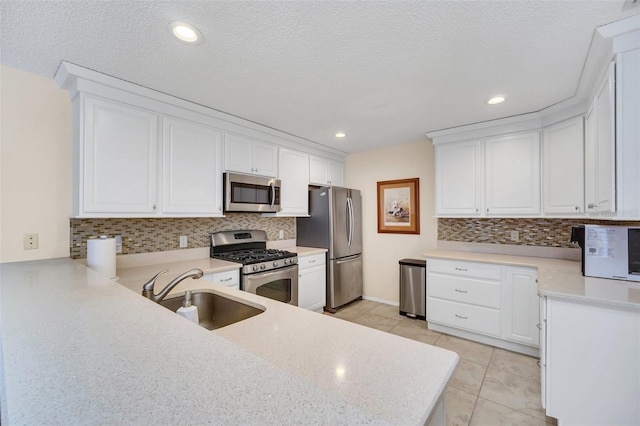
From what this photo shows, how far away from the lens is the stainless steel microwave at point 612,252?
1.81 meters

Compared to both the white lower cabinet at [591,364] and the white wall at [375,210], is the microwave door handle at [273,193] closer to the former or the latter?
the white wall at [375,210]

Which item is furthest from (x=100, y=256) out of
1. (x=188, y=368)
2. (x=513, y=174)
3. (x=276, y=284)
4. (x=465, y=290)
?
(x=513, y=174)

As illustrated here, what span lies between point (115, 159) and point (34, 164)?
0.57 metres

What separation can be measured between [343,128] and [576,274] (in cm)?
252

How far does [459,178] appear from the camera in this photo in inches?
125

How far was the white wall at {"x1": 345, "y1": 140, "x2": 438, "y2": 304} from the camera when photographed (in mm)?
3680

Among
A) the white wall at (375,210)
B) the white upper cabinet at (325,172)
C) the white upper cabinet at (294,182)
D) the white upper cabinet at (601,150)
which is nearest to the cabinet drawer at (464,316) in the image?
the white wall at (375,210)

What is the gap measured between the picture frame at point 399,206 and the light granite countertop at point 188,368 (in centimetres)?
293

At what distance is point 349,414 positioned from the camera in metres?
0.45

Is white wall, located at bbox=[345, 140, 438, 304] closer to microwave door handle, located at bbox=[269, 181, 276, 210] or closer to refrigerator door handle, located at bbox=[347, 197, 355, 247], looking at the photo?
refrigerator door handle, located at bbox=[347, 197, 355, 247]

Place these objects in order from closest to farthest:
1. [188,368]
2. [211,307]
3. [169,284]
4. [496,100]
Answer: [188,368] < [169,284] < [211,307] < [496,100]

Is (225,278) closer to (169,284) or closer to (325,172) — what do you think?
(169,284)

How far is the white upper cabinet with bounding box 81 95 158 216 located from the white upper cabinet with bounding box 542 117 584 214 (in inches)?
145

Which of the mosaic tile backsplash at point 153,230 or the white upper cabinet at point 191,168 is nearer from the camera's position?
the mosaic tile backsplash at point 153,230
